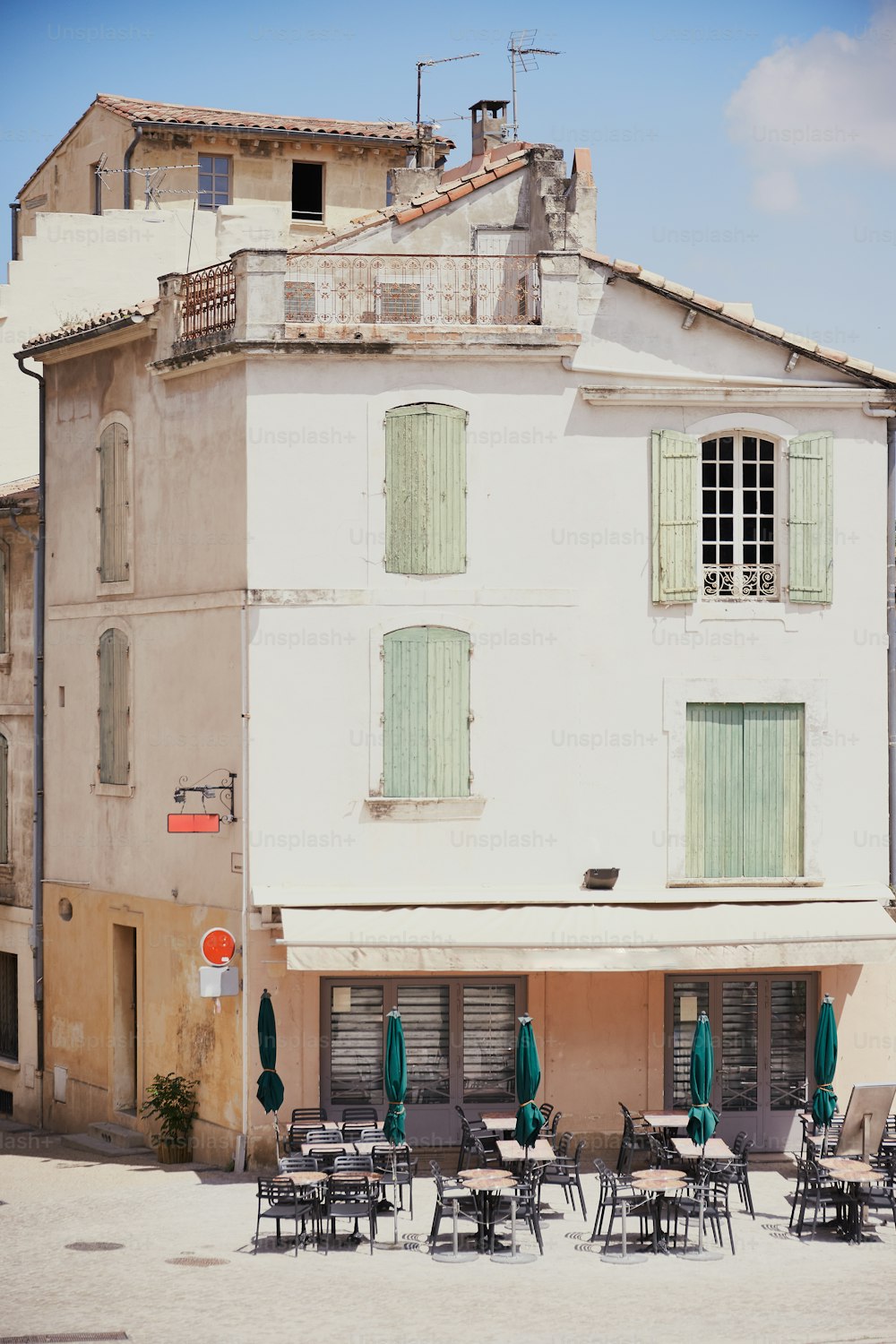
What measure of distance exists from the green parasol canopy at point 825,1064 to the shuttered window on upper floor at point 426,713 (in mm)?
4695

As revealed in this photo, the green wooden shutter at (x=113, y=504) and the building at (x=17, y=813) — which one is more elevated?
the green wooden shutter at (x=113, y=504)

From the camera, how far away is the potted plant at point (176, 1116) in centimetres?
2375

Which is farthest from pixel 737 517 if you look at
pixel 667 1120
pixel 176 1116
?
pixel 176 1116

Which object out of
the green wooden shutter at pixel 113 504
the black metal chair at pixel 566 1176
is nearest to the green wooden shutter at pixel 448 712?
the black metal chair at pixel 566 1176

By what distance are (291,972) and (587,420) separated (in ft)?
23.5

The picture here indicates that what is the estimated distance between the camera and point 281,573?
75.4 ft

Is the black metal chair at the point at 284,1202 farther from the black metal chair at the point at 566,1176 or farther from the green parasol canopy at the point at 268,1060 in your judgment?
the black metal chair at the point at 566,1176

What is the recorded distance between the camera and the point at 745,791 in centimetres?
2364

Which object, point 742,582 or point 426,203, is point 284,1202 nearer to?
point 742,582

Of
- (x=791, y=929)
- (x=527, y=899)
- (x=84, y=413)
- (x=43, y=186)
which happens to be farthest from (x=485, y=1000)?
(x=43, y=186)

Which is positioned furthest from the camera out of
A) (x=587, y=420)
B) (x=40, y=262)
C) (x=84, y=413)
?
(x=40, y=262)

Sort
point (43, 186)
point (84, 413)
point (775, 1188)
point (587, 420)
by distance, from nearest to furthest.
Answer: point (775, 1188), point (587, 420), point (84, 413), point (43, 186)

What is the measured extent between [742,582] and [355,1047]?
22.9 ft

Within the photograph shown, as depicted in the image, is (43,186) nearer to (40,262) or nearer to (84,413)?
(40,262)
